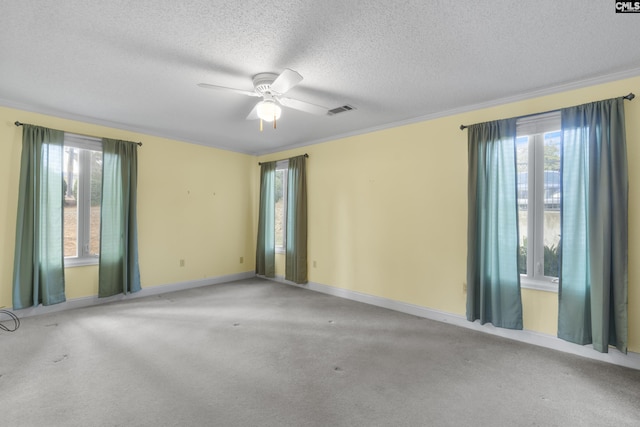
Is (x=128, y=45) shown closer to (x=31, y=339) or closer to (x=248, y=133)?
(x=248, y=133)

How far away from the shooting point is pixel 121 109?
355 cm

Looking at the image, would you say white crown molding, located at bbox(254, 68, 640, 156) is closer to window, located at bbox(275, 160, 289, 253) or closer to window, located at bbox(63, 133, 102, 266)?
window, located at bbox(275, 160, 289, 253)

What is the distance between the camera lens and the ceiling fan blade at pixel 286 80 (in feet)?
7.13

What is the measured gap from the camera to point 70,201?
391cm

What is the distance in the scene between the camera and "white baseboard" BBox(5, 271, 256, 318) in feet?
11.9

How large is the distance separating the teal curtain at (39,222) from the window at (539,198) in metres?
5.41

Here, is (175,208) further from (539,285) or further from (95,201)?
(539,285)

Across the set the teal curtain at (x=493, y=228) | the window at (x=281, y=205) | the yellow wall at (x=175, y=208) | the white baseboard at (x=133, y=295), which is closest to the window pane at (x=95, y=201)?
the yellow wall at (x=175, y=208)

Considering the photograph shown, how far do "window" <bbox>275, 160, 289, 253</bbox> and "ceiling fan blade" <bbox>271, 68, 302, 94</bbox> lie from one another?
3087 mm

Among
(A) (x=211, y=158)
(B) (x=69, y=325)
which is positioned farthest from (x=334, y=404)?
(A) (x=211, y=158)

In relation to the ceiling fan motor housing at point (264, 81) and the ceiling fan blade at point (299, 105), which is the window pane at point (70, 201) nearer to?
the ceiling fan motor housing at point (264, 81)

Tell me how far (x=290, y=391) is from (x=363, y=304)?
2249 millimetres

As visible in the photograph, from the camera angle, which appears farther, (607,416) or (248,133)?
(248,133)

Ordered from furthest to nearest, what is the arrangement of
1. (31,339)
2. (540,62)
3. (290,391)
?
(31,339)
(540,62)
(290,391)
